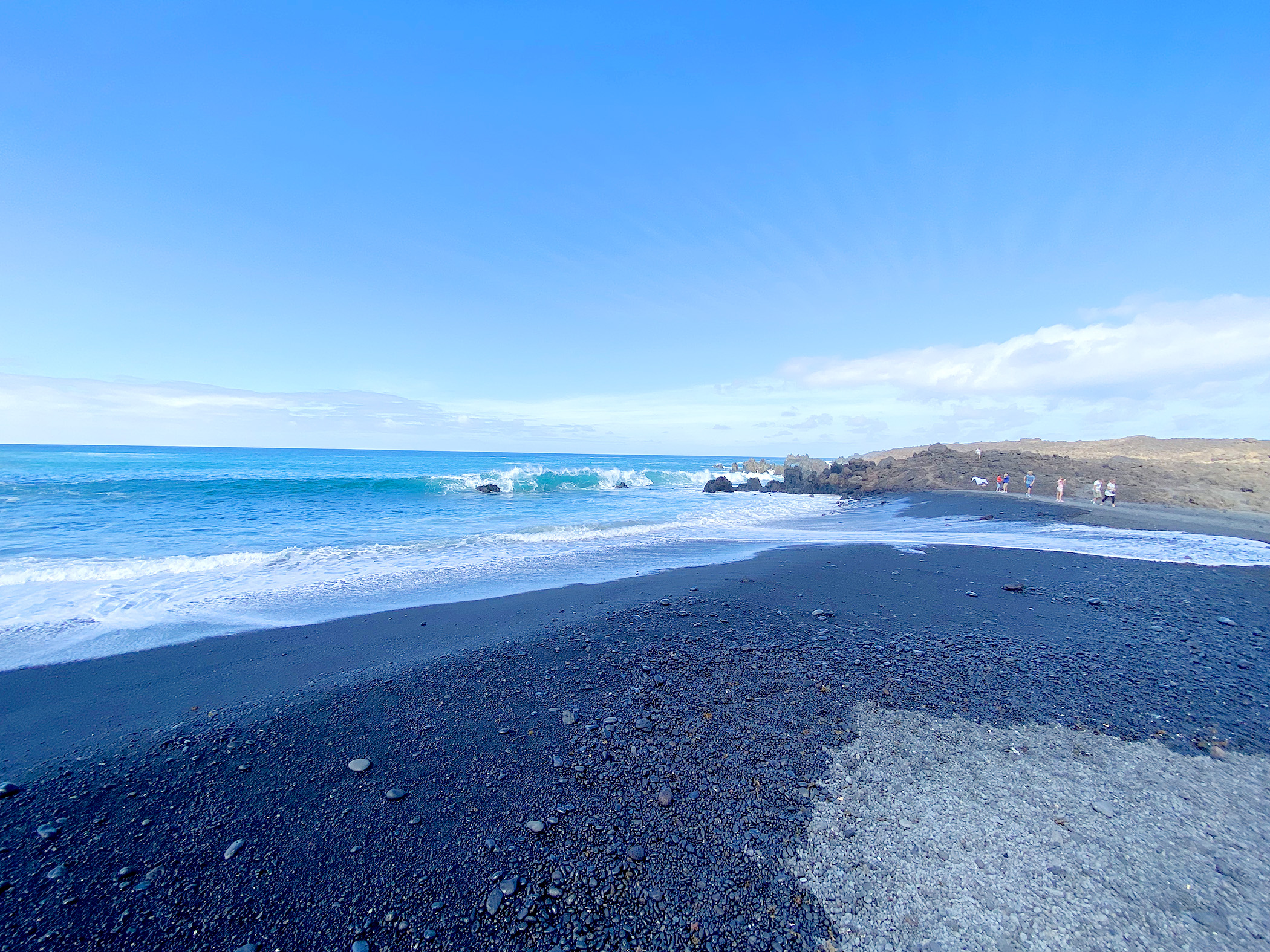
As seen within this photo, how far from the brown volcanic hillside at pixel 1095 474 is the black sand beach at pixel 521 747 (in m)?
26.7

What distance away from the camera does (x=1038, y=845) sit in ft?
10.5

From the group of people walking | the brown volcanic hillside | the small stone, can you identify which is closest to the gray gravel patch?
the small stone

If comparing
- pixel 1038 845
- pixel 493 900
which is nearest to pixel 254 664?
pixel 493 900

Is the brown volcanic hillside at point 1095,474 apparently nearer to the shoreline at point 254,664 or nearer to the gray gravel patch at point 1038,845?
the shoreline at point 254,664

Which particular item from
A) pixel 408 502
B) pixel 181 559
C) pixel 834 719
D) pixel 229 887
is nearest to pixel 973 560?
pixel 834 719

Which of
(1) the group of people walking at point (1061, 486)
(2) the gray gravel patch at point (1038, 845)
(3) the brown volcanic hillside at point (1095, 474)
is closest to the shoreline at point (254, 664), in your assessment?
(2) the gray gravel patch at point (1038, 845)

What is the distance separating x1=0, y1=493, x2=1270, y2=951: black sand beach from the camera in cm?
275

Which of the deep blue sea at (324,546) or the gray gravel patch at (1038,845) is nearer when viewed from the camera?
the gray gravel patch at (1038,845)

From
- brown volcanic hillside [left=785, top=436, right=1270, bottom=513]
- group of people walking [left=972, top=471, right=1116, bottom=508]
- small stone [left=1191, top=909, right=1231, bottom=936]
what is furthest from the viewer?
brown volcanic hillside [left=785, top=436, right=1270, bottom=513]

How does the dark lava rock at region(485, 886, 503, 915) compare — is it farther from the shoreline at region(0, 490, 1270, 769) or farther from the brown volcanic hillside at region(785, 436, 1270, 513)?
the brown volcanic hillside at region(785, 436, 1270, 513)

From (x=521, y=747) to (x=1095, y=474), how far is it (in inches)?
1597

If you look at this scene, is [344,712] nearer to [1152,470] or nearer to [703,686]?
[703,686]

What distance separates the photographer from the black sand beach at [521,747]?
9.04 feet

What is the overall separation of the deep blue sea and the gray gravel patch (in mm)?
7001
